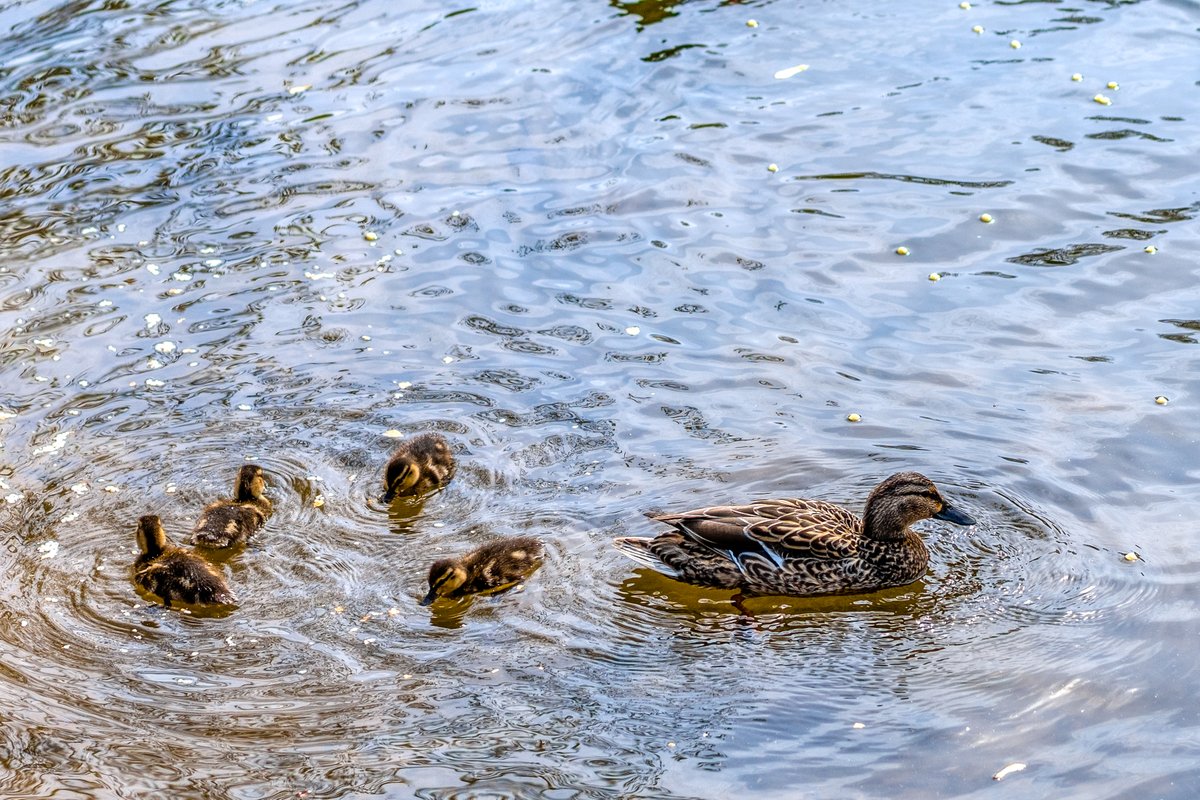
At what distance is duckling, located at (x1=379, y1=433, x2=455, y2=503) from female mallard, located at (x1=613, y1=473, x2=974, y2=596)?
121cm

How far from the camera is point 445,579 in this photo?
6.91 metres

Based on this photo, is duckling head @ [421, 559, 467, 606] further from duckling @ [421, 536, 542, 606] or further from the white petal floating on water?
the white petal floating on water

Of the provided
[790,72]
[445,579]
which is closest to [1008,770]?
[445,579]

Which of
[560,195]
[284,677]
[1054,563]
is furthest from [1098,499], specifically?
[560,195]

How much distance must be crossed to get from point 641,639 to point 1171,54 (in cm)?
873

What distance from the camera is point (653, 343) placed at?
9.23m

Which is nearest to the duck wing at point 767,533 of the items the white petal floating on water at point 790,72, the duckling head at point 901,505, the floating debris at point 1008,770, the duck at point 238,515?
the duckling head at point 901,505

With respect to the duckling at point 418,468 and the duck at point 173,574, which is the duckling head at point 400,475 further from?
the duck at point 173,574

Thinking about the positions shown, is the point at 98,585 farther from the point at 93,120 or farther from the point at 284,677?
the point at 93,120

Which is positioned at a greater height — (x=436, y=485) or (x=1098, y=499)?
(x=436, y=485)

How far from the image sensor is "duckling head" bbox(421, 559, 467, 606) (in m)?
6.90

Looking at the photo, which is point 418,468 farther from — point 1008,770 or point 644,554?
point 1008,770

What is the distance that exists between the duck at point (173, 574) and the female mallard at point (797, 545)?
1.99 meters

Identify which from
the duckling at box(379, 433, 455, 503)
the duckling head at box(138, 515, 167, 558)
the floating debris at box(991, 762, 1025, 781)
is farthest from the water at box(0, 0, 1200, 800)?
the duckling head at box(138, 515, 167, 558)
